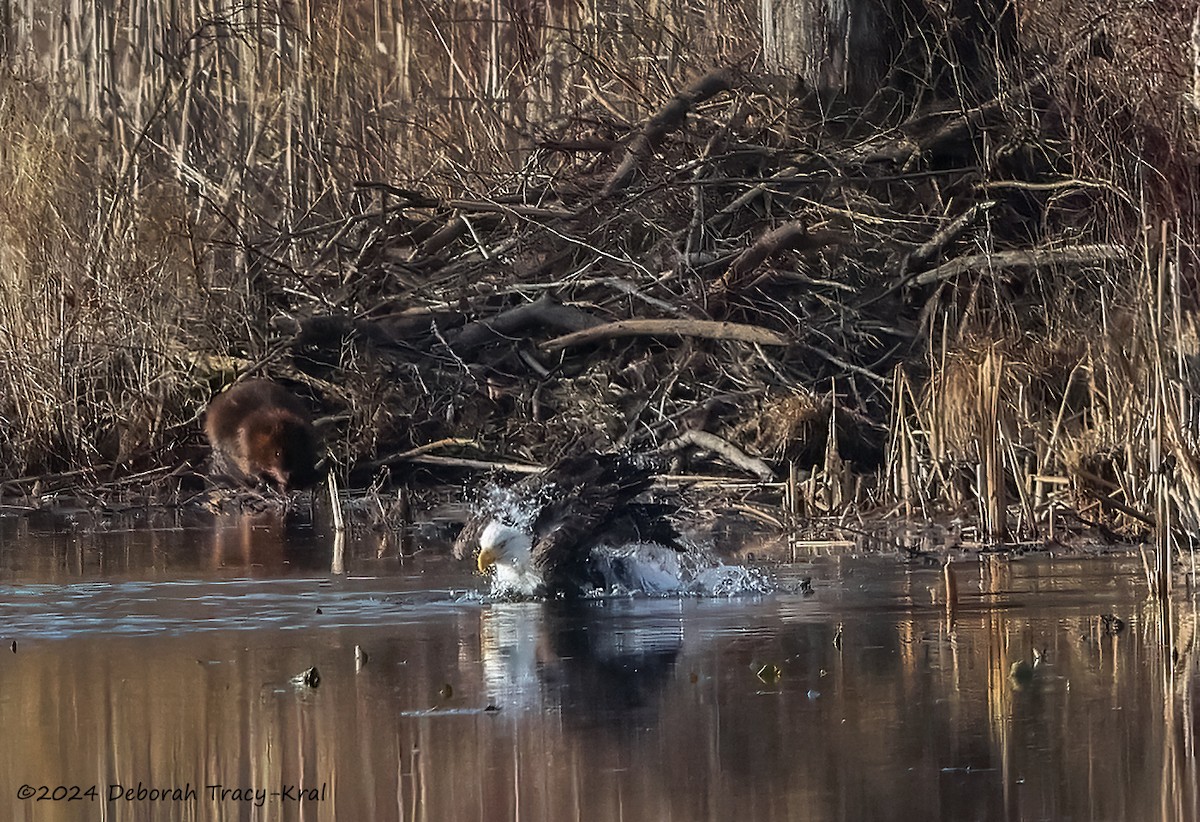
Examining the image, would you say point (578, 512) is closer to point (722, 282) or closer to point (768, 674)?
point (768, 674)

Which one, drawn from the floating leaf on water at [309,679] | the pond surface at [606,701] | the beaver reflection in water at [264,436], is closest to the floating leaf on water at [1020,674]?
the pond surface at [606,701]

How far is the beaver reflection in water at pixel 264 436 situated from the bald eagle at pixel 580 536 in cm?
373

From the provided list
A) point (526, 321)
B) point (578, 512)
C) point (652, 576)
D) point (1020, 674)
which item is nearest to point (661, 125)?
point (526, 321)

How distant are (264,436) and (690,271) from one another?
2.23 m

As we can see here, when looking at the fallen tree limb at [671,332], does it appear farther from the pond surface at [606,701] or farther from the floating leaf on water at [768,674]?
the floating leaf on water at [768,674]

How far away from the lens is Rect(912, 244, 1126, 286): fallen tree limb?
9.52m

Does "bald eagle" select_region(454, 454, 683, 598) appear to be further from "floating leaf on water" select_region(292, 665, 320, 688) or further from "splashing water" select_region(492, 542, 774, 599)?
"floating leaf on water" select_region(292, 665, 320, 688)

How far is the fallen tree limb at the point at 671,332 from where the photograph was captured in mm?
10125

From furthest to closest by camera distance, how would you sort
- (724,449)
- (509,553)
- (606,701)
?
(724,449) → (509,553) → (606,701)

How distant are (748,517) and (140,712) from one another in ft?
14.5

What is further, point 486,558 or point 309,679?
point 486,558

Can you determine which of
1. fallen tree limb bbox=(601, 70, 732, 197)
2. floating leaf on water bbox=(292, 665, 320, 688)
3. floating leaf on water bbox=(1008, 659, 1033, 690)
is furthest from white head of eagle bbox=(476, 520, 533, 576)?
fallen tree limb bbox=(601, 70, 732, 197)

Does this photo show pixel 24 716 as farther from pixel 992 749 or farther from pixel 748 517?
pixel 748 517

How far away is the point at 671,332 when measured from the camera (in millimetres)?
10391
